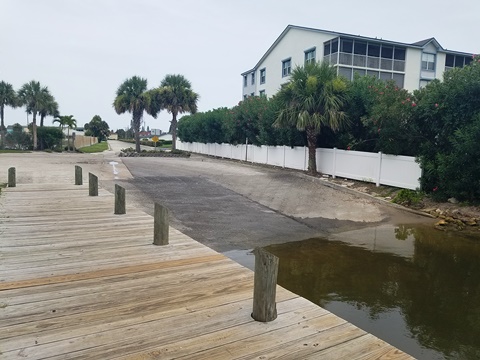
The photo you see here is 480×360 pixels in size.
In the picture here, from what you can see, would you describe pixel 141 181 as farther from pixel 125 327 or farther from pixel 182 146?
pixel 182 146

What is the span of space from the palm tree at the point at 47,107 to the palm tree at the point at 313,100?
123ft

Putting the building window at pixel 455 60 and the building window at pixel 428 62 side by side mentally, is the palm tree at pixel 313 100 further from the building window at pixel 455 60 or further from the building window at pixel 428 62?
the building window at pixel 455 60

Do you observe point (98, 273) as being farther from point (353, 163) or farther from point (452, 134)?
point (353, 163)

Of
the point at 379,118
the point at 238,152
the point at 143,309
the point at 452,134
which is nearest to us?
the point at 143,309

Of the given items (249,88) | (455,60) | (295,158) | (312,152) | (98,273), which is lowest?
(98,273)

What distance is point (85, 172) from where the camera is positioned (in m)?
20.2

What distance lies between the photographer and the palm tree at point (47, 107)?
4748 cm

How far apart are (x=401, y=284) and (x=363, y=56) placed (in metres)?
30.4

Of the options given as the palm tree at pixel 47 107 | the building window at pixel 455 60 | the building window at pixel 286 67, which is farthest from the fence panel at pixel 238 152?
the palm tree at pixel 47 107

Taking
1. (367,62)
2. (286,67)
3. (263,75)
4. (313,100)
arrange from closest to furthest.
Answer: (313,100) → (367,62) → (286,67) → (263,75)

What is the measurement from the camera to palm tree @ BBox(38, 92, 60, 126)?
156 ft

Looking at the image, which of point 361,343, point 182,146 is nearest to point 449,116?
point 361,343

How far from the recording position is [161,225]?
6.67 meters

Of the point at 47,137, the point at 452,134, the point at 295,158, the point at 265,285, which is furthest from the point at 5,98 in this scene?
the point at 265,285
